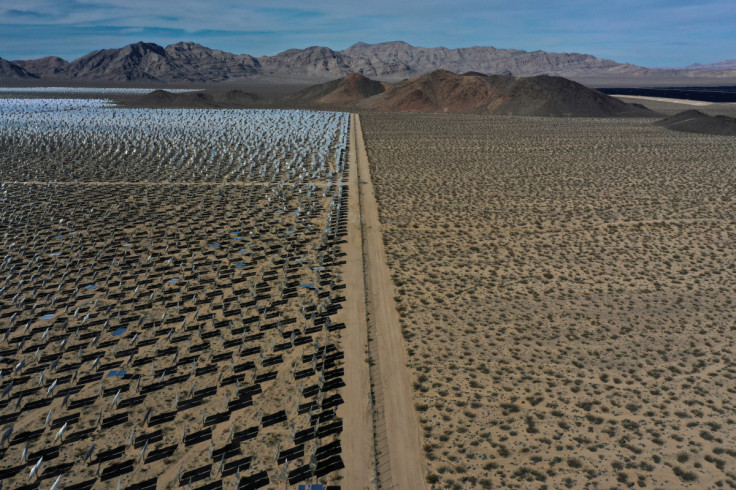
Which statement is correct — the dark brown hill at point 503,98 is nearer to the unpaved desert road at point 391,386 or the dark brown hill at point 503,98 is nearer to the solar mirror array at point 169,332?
the solar mirror array at point 169,332

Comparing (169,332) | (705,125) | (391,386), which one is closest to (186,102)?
(705,125)

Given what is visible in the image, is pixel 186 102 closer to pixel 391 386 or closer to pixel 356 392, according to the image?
pixel 356 392

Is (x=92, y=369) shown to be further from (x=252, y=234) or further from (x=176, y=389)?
(x=252, y=234)

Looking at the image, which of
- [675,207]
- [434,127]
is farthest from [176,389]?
[434,127]

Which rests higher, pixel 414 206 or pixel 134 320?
pixel 414 206

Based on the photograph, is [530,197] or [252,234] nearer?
[252,234]

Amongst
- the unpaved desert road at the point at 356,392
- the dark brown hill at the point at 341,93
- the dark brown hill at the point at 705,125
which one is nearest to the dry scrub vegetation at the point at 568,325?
the unpaved desert road at the point at 356,392
